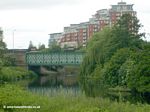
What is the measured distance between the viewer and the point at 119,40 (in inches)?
2422

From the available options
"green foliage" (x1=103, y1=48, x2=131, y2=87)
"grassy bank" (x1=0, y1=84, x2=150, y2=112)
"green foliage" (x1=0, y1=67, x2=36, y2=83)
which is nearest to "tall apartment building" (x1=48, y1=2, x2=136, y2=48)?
"green foliage" (x1=0, y1=67, x2=36, y2=83)

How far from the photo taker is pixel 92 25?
478 feet

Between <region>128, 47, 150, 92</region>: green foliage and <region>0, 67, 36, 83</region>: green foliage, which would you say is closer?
<region>128, 47, 150, 92</region>: green foliage

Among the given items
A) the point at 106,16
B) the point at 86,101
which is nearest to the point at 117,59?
the point at 86,101

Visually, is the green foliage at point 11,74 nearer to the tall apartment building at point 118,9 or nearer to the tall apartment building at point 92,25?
the tall apartment building at point 92,25

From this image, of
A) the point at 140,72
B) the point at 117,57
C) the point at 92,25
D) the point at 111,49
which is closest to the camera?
the point at 140,72

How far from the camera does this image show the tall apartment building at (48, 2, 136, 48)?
138375mm

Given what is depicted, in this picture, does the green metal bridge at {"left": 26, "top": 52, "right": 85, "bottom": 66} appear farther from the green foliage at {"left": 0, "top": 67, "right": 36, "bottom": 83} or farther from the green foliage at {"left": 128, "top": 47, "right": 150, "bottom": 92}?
the green foliage at {"left": 128, "top": 47, "right": 150, "bottom": 92}

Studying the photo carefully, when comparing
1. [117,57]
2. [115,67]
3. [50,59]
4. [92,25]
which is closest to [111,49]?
[117,57]

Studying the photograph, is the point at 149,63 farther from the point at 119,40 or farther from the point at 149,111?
the point at 149,111

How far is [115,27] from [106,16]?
262ft

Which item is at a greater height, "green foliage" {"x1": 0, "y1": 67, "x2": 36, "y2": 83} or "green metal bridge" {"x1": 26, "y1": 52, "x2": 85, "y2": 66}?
"green metal bridge" {"x1": 26, "y1": 52, "x2": 85, "y2": 66}

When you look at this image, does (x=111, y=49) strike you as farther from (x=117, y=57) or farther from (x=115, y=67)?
(x=115, y=67)

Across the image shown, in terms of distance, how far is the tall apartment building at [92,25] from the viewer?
138 m
